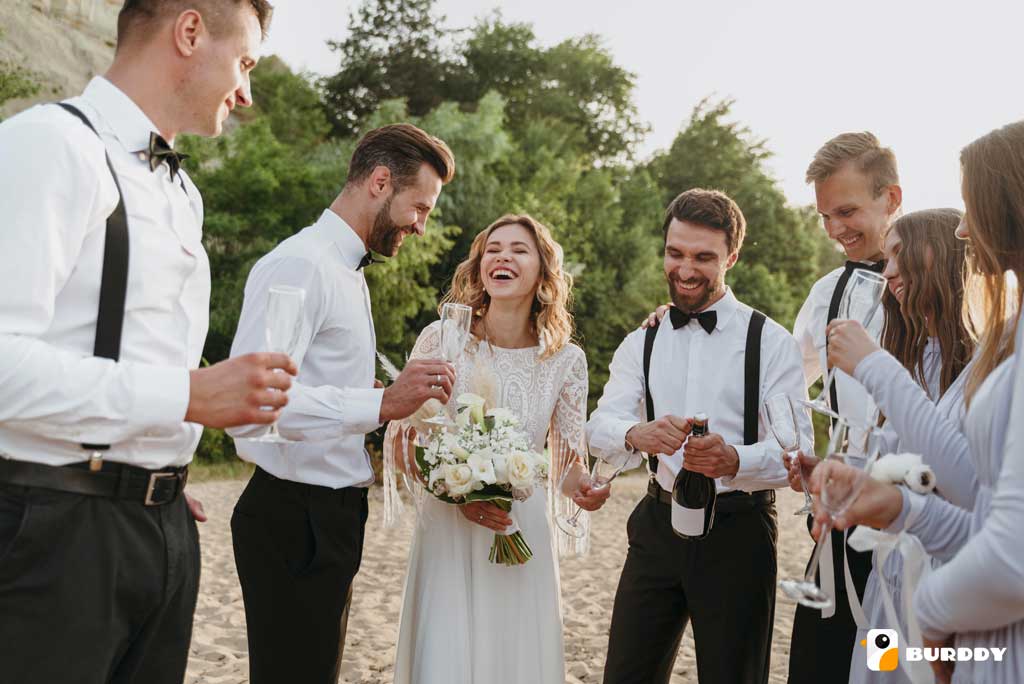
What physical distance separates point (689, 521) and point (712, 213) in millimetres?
1483

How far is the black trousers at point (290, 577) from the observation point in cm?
341

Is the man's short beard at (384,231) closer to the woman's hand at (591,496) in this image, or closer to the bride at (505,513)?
the bride at (505,513)

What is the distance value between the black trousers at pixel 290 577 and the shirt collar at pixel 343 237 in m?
1.00

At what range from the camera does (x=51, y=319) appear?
2.00 m

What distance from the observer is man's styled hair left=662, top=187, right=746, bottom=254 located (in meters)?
4.20

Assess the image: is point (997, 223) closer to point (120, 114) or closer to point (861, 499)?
point (861, 499)

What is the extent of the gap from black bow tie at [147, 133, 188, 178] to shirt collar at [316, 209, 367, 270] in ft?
4.35

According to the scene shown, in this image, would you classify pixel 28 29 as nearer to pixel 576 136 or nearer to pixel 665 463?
pixel 576 136

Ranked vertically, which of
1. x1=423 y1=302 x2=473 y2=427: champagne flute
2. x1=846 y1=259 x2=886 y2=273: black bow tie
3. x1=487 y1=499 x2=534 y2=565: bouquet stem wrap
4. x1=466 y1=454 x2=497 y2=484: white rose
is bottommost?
x1=487 y1=499 x2=534 y2=565: bouquet stem wrap

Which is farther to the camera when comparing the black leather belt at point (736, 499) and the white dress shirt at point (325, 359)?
the black leather belt at point (736, 499)

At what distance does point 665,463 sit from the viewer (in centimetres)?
408

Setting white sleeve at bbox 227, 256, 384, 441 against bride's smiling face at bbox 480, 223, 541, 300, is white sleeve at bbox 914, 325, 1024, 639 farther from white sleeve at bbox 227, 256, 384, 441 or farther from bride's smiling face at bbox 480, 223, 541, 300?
bride's smiling face at bbox 480, 223, 541, 300

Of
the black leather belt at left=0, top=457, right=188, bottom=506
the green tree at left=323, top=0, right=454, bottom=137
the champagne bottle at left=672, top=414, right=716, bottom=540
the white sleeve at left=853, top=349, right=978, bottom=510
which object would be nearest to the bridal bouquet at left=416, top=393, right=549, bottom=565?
the champagne bottle at left=672, top=414, right=716, bottom=540

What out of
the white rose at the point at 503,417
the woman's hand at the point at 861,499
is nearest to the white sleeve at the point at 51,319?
the woman's hand at the point at 861,499
